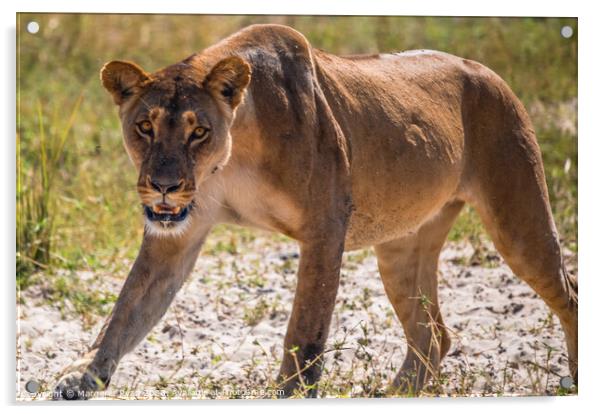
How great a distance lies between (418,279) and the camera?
557 centimetres

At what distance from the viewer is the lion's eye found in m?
4.53

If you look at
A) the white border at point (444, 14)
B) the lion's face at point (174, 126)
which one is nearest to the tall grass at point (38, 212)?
the white border at point (444, 14)

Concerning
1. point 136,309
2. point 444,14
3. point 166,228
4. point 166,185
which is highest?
point 444,14

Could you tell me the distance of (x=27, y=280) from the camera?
19.9 feet

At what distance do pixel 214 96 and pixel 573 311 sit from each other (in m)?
1.65

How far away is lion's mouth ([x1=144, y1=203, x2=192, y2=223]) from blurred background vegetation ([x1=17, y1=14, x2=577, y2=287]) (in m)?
0.81

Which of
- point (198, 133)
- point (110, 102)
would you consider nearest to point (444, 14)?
point (198, 133)

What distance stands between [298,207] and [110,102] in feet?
6.40

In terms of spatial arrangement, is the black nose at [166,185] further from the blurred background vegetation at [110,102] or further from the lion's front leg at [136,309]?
the blurred background vegetation at [110,102]

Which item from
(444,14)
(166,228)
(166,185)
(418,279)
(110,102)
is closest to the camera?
(166,185)

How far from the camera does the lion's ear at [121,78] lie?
4562 millimetres

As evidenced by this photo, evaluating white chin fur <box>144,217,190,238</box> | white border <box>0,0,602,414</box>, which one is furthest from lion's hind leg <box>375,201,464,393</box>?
white chin fur <box>144,217,190,238</box>

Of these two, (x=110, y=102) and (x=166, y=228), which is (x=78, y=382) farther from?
(x=110, y=102)

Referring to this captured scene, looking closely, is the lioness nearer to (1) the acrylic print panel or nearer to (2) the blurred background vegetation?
(1) the acrylic print panel
